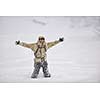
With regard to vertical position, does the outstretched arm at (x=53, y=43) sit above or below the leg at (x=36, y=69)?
above

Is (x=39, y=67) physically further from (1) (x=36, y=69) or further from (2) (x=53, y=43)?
(2) (x=53, y=43)

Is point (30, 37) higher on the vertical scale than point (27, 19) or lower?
lower

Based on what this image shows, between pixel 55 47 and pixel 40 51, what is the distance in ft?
0.53

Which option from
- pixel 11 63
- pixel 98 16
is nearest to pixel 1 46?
pixel 11 63

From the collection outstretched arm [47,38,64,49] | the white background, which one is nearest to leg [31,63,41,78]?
the white background
